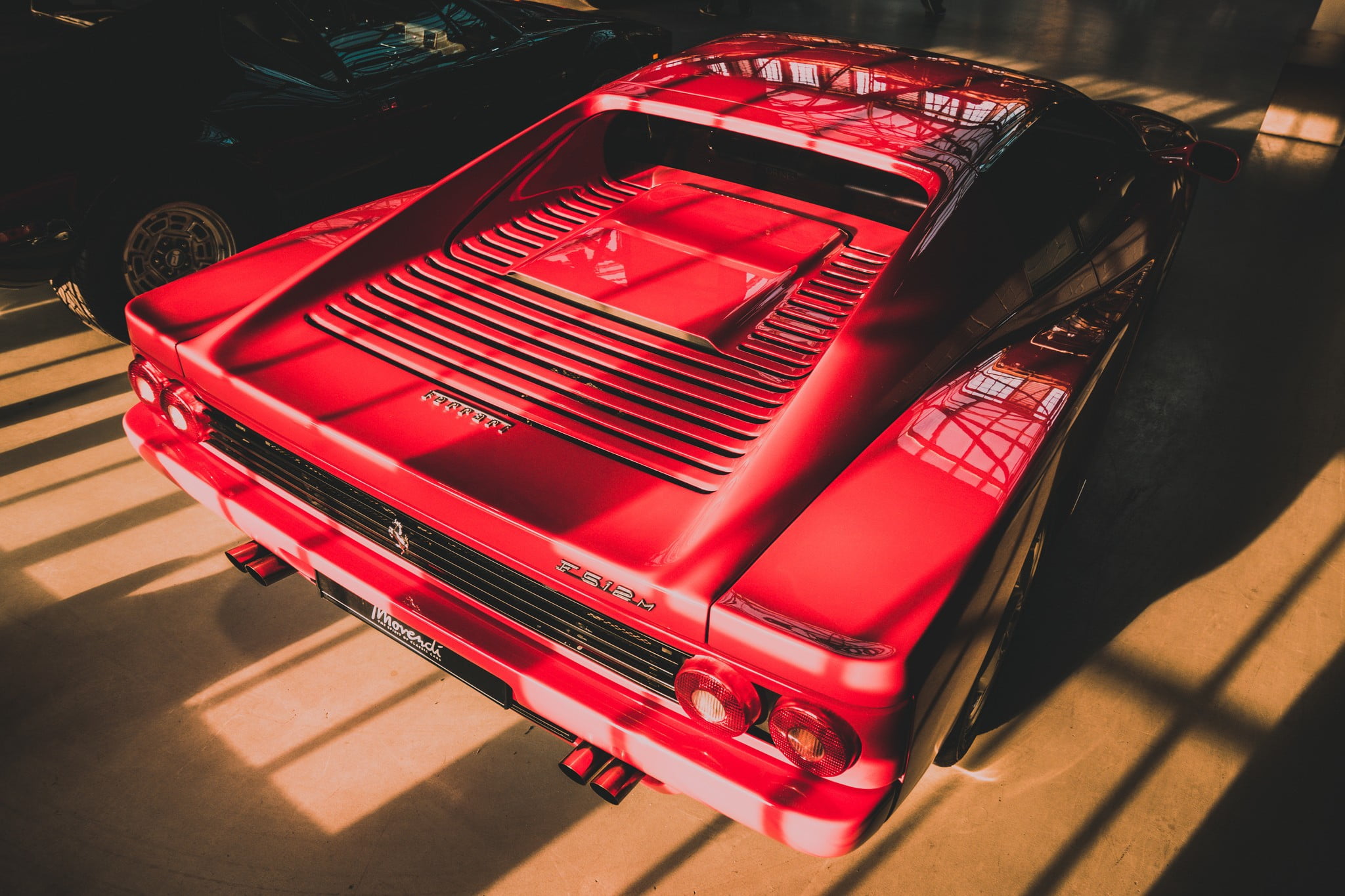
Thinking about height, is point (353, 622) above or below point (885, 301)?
below

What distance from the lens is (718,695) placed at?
4.68ft

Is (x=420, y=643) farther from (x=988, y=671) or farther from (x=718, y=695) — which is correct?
(x=988, y=671)

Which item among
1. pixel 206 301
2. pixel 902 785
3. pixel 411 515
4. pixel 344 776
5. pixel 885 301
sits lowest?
pixel 344 776

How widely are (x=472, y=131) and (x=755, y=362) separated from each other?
9.82ft

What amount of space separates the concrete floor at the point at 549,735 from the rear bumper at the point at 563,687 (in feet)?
1.25

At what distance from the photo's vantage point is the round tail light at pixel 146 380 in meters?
2.07

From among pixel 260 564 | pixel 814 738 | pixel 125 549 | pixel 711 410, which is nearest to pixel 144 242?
pixel 125 549

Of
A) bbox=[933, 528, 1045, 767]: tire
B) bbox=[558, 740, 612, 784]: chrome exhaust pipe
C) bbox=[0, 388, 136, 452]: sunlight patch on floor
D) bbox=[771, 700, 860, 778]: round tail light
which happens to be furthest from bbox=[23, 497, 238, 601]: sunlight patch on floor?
bbox=[933, 528, 1045, 767]: tire

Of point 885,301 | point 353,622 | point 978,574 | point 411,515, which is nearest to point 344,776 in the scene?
point 353,622

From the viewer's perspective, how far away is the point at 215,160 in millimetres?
3488

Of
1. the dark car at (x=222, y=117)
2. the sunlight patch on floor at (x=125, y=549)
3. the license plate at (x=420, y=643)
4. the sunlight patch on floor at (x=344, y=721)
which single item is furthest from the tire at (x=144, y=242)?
the license plate at (x=420, y=643)

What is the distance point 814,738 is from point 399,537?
3.01 ft

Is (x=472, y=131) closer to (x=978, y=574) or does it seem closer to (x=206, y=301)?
(x=206, y=301)

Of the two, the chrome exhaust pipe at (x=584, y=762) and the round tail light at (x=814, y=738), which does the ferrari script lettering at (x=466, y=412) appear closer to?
the chrome exhaust pipe at (x=584, y=762)
